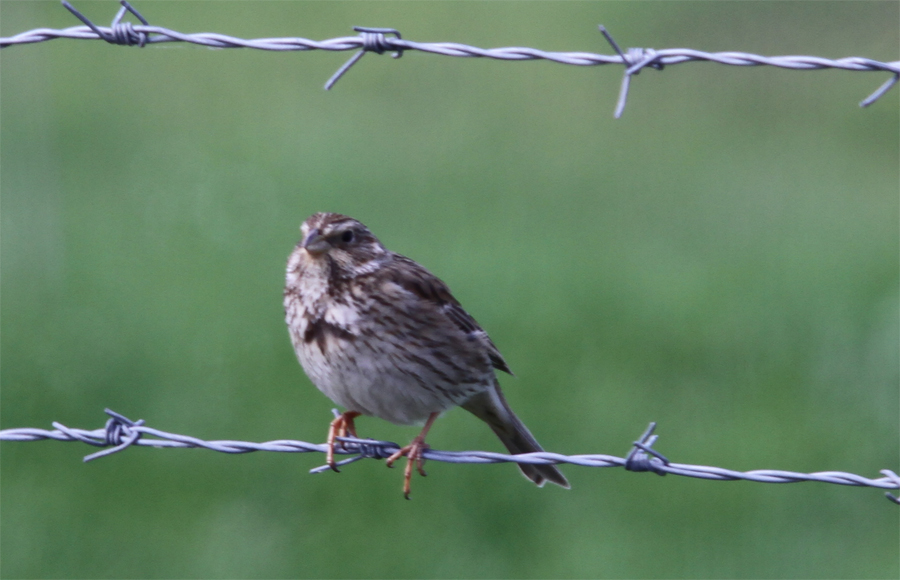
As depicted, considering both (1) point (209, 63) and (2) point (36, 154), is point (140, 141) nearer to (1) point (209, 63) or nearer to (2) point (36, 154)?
(2) point (36, 154)

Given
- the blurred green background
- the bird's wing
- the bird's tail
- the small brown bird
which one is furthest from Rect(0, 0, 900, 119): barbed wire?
the blurred green background

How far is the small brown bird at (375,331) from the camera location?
4387mm

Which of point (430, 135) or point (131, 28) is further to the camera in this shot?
point (430, 135)

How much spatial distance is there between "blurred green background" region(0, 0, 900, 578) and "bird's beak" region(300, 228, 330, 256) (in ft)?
7.32

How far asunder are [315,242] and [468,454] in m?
1.04

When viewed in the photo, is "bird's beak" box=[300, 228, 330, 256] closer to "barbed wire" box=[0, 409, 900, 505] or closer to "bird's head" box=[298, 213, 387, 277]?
"bird's head" box=[298, 213, 387, 277]

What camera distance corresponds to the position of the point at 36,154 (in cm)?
1067

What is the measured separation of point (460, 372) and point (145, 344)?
3.76 meters

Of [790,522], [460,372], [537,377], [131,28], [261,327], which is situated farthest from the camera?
[261,327]

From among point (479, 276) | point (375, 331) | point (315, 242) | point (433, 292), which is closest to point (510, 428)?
point (433, 292)

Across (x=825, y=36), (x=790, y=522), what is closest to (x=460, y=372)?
(x=790, y=522)

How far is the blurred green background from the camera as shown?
20.2 feet

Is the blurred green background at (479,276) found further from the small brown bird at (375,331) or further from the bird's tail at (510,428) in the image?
the small brown bird at (375,331)

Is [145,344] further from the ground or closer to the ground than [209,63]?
closer to the ground
